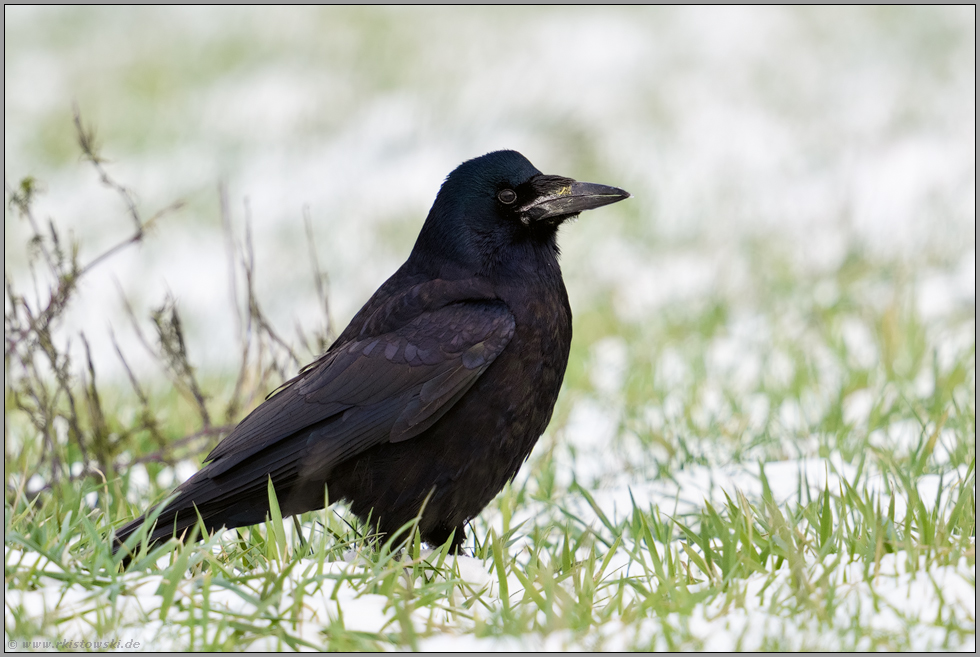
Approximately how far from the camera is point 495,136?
10266mm

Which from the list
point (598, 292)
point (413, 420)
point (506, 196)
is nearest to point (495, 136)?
point (598, 292)

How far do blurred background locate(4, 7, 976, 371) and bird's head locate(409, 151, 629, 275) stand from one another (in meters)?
3.93

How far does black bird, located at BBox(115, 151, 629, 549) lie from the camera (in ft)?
10.5

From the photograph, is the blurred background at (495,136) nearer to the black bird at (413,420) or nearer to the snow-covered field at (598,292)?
the snow-covered field at (598,292)

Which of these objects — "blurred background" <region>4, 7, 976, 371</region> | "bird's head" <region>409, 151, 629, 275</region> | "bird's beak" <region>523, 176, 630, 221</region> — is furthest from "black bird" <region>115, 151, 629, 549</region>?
"blurred background" <region>4, 7, 976, 371</region>

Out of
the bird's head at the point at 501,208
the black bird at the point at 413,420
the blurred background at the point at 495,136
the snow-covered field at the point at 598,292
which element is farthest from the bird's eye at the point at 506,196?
the blurred background at the point at 495,136

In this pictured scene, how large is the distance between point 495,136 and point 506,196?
683 cm

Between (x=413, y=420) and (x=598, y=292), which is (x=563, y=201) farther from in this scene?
(x=598, y=292)

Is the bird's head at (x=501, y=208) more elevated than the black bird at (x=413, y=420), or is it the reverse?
the bird's head at (x=501, y=208)

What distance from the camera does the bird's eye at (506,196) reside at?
3.62 meters

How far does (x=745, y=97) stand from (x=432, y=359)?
28.8 ft

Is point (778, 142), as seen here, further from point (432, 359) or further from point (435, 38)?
point (432, 359)

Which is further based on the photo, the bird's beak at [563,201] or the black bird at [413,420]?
the bird's beak at [563,201]

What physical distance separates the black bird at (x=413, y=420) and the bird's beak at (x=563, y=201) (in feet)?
0.88
